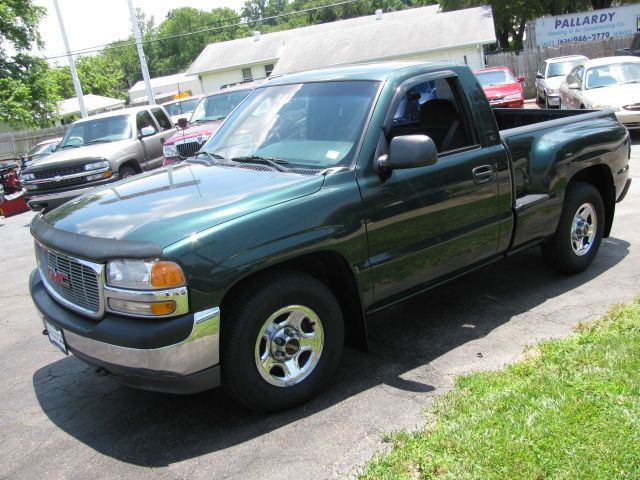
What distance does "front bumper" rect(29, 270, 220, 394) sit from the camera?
3141 mm

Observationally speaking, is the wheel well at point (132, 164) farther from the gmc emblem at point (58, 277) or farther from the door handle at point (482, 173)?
the door handle at point (482, 173)

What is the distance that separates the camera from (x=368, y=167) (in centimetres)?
393

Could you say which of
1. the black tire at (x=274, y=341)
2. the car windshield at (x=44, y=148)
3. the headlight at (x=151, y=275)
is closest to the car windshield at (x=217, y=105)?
the black tire at (x=274, y=341)

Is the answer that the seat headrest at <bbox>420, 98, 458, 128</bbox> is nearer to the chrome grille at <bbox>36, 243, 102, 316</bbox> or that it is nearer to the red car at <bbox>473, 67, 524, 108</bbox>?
the chrome grille at <bbox>36, 243, 102, 316</bbox>

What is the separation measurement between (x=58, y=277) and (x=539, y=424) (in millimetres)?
2779

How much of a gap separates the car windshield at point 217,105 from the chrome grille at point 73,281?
8380 mm

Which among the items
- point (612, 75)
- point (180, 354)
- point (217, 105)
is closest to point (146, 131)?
point (217, 105)

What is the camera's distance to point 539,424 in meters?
3.18

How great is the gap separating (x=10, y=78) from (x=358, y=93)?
119ft

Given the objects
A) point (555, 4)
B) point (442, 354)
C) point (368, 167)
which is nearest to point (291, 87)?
point (368, 167)

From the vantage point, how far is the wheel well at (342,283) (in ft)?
12.4

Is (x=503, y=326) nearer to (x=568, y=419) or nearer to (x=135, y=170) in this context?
(x=568, y=419)

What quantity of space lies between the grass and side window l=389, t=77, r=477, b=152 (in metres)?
1.67

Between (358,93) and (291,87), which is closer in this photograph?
(358,93)
